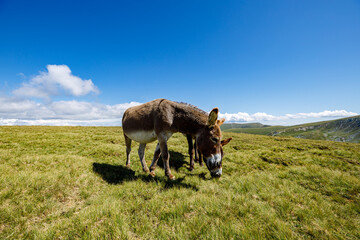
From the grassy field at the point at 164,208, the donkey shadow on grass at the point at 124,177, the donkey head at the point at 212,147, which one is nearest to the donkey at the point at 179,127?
the donkey head at the point at 212,147

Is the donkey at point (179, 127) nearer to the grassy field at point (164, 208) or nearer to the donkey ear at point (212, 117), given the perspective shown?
the donkey ear at point (212, 117)

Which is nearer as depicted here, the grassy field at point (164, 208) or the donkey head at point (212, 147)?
the grassy field at point (164, 208)

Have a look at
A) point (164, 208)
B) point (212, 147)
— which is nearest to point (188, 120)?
point (212, 147)

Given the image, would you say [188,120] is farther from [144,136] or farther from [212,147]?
[144,136]

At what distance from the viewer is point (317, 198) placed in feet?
14.8

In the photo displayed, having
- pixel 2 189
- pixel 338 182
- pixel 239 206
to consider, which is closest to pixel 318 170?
pixel 338 182

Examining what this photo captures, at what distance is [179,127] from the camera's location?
5.97 metres

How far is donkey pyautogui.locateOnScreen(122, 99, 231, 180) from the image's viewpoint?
543 centimetres

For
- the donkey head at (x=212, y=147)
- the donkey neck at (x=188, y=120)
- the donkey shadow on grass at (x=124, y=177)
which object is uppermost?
the donkey neck at (x=188, y=120)

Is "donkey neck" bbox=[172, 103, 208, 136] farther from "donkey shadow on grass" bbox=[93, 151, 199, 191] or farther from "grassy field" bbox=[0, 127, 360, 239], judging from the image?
"grassy field" bbox=[0, 127, 360, 239]

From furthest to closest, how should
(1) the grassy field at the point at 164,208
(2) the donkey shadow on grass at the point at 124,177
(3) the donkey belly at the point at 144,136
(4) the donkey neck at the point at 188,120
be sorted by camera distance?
(3) the donkey belly at the point at 144,136 < (4) the donkey neck at the point at 188,120 < (2) the donkey shadow on grass at the point at 124,177 < (1) the grassy field at the point at 164,208

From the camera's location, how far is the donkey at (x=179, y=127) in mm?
5430

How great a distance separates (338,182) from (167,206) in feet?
24.2

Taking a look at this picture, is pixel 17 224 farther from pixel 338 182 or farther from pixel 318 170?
pixel 318 170
